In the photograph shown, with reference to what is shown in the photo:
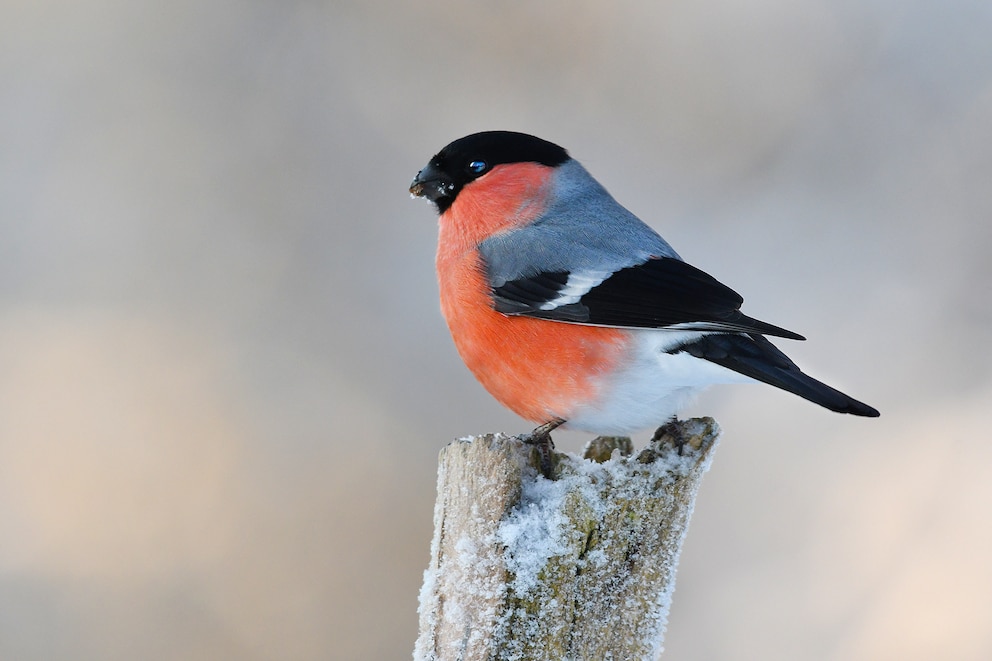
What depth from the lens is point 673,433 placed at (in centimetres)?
210

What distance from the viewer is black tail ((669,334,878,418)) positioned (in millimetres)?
1949

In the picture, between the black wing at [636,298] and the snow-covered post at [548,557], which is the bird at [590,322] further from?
the snow-covered post at [548,557]

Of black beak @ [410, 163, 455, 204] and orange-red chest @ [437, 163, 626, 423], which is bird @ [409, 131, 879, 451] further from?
black beak @ [410, 163, 455, 204]

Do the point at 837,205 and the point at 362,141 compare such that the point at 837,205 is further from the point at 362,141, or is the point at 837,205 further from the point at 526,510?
the point at 526,510

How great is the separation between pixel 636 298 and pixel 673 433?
0.39m

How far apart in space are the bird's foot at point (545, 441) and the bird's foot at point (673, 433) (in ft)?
0.85

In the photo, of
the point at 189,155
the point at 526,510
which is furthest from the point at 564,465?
the point at 189,155

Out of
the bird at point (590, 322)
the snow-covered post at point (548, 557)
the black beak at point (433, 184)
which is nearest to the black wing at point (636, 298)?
the bird at point (590, 322)

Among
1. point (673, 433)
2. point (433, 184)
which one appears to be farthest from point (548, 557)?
point (433, 184)

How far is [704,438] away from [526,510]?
52 centimetres

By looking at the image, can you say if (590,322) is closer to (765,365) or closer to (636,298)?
(636,298)

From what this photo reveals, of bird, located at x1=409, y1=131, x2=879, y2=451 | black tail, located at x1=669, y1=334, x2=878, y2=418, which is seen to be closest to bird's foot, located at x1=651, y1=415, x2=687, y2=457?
bird, located at x1=409, y1=131, x2=879, y2=451

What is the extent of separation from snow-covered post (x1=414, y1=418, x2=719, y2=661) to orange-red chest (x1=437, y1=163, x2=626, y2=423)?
50 cm

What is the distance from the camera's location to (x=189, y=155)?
5.05 metres
